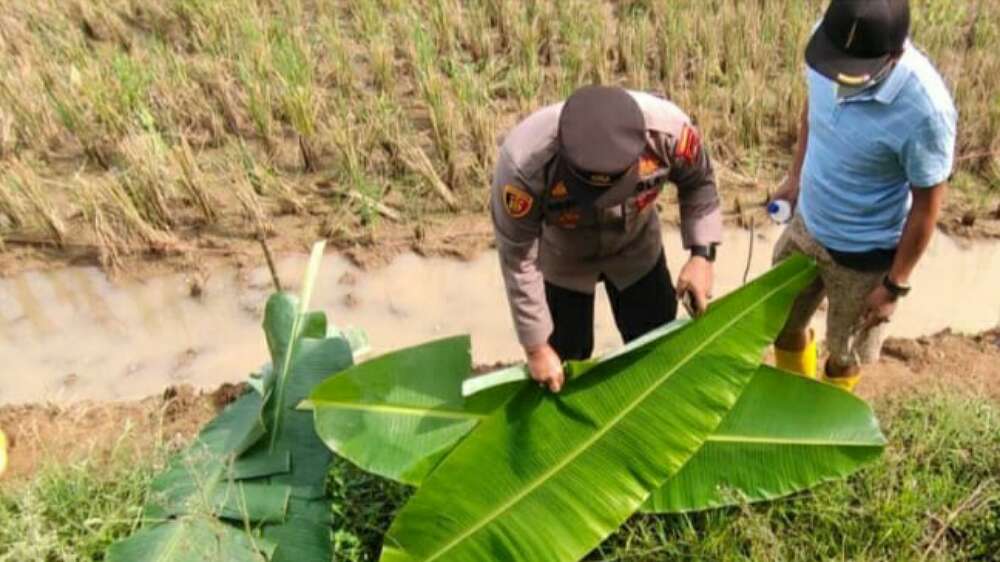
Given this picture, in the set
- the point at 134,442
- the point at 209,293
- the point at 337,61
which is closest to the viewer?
the point at 134,442

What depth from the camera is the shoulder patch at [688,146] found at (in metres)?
2.01

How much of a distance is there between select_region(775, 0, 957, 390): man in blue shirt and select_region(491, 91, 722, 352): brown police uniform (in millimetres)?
303

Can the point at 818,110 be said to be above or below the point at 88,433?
above

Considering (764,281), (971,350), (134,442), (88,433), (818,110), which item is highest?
(818,110)

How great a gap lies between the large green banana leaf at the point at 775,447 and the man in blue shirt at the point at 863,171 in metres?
0.36

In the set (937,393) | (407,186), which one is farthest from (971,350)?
(407,186)

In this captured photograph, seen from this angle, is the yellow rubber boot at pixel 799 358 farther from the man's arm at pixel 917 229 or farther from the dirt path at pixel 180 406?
the man's arm at pixel 917 229

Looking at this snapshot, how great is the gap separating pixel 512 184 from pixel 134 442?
159cm

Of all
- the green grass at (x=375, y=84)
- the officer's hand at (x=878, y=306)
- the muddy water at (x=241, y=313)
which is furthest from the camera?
the green grass at (x=375, y=84)

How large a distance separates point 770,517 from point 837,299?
0.61m

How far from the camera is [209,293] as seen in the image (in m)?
3.75

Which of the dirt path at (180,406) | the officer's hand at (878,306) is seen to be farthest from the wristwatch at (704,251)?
the dirt path at (180,406)

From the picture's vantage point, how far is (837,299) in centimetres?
237

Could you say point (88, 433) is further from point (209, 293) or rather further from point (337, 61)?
point (337, 61)
